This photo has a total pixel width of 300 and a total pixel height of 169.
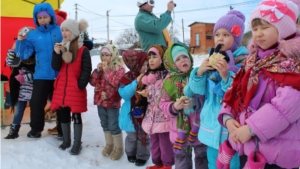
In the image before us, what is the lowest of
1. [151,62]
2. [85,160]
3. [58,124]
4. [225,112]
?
[85,160]

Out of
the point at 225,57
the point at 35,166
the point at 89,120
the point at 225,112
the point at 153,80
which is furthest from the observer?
the point at 89,120

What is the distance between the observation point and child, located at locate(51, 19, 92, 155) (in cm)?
415

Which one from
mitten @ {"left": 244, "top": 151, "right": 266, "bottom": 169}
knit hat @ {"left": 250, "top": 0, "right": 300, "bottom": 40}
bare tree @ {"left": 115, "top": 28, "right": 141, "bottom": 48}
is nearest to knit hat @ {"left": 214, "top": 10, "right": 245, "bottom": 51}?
knit hat @ {"left": 250, "top": 0, "right": 300, "bottom": 40}

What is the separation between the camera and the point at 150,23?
3934 mm

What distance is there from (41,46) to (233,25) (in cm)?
315

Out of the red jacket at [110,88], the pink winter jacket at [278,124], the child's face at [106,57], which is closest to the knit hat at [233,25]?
the pink winter jacket at [278,124]

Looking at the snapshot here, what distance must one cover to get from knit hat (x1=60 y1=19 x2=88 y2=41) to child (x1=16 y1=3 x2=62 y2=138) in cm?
38

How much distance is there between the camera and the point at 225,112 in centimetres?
204

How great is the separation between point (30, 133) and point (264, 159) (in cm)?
383

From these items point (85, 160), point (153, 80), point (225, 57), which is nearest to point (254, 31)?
point (225, 57)

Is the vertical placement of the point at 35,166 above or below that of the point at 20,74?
below

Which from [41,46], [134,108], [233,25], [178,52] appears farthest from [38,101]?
[233,25]

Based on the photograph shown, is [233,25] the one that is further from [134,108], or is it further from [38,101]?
[38,101]

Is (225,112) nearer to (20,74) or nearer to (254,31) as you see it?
(254,31)
